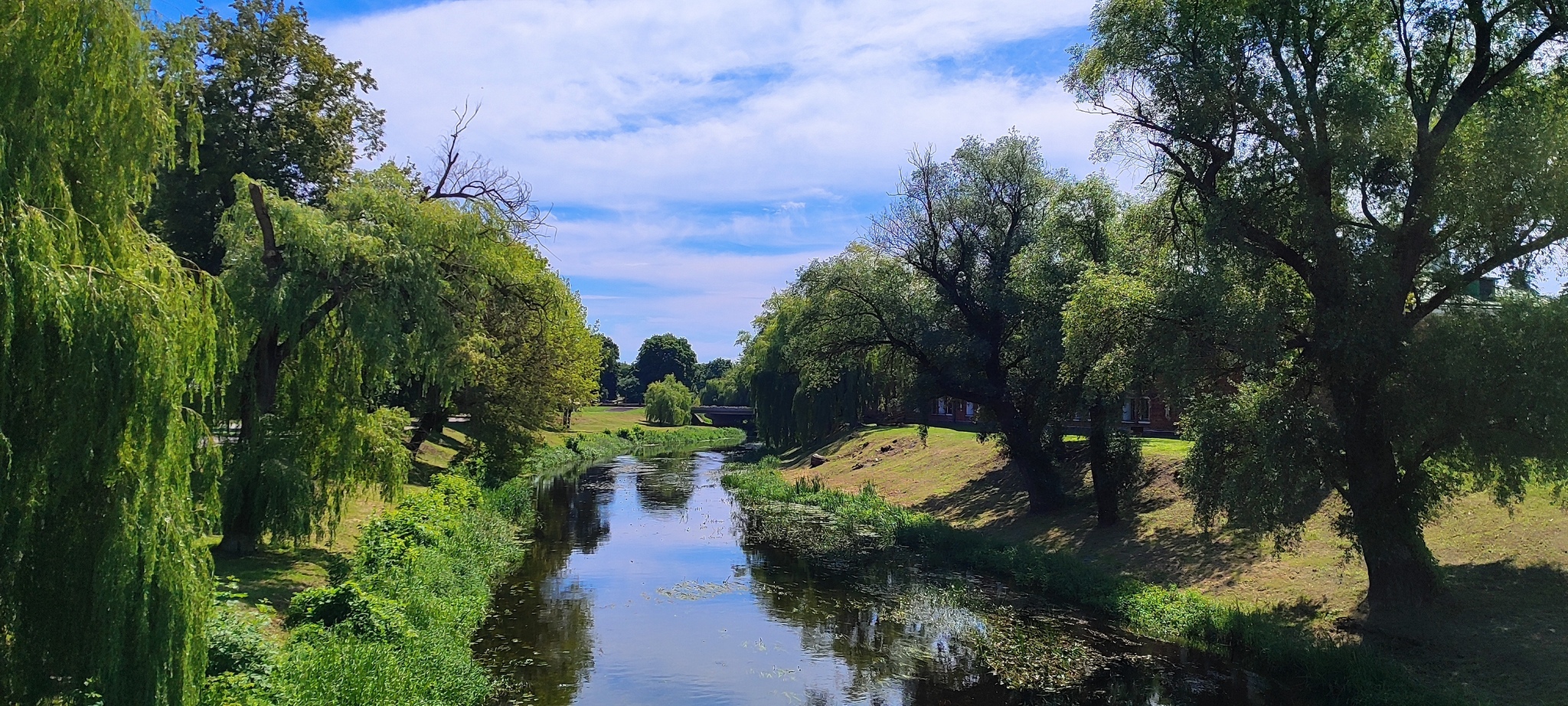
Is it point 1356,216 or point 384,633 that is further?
point 1356,216

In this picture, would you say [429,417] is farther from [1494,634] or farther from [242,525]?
[1494,634]

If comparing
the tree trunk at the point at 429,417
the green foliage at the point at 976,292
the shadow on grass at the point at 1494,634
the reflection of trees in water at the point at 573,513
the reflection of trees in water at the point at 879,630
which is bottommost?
the reflection of trees in water at the point at 879,630

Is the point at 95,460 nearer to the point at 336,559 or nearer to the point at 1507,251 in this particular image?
the point at 336,559

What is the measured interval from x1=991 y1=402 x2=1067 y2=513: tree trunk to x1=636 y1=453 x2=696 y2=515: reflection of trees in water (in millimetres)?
13454

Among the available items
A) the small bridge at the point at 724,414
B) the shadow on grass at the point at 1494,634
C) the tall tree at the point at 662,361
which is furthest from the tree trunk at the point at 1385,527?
the tall tree at the point at 662,361

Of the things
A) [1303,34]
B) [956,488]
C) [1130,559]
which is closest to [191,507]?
[1303,34]

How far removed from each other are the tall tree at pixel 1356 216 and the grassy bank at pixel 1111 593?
6.21 feet

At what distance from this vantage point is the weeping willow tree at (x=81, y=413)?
6.22m

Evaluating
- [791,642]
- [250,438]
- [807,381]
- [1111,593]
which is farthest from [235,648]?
[807,381]

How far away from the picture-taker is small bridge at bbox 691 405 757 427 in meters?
92.8

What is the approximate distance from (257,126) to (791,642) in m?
20.3

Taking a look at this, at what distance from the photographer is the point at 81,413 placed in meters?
6.44

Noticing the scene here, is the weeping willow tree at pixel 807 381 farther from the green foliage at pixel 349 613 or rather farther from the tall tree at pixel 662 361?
the tall tree at pixel 662 361

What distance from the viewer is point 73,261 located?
6.62 metres
